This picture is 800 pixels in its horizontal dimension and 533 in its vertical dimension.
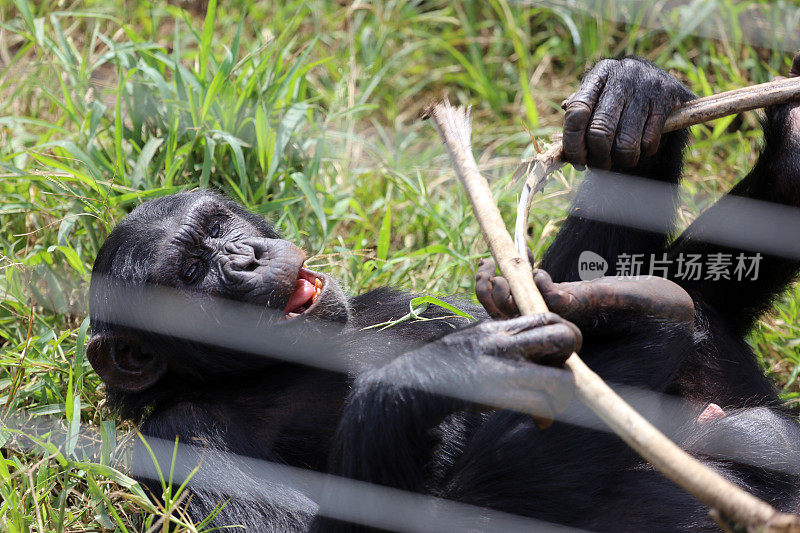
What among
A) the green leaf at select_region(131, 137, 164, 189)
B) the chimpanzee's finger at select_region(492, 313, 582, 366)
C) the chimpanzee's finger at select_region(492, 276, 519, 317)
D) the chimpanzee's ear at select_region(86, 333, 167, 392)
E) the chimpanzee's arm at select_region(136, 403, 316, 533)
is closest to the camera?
the chimpanzee's finger at select_region(492, 313, 582, 366)

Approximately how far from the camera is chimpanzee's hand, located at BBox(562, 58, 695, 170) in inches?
104

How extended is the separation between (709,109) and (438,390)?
4.19 ft

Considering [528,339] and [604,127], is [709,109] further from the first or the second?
[528,339]

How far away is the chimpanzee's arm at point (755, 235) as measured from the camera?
115 inches

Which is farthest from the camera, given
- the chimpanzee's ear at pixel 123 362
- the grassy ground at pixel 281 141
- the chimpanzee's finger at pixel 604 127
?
the grassy ground at pixel 281 141

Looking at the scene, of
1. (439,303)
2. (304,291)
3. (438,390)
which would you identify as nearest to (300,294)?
(304,291)

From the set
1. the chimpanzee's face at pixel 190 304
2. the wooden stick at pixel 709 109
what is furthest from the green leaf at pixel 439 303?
the wooden stick at pixel 709 109

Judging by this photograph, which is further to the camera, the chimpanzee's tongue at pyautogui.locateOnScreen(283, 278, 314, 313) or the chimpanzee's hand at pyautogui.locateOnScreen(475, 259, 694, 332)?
the chimpanzee's tongue at pyautogui.locateOnScreen(283, 278, 314, 313)

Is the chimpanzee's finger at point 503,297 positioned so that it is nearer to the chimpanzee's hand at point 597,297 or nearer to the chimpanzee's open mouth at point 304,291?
the chimpanzee's hand at point 597,297

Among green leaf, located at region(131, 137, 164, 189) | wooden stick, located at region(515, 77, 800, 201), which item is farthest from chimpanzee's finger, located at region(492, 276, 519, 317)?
green leaf, located at region(131, 137, 164, 189)

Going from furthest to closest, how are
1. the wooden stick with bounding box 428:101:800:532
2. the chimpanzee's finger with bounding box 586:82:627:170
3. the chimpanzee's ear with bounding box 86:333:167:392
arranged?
the chimpanzee's ear with bounding box 86:333:167:392 → the chimpanzee's finger with bounding box 586:82:627:170 → the wooden stick with bounding box 428:101:800:532

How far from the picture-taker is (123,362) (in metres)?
2.81

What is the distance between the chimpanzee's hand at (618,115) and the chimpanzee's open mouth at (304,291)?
945 millimetres

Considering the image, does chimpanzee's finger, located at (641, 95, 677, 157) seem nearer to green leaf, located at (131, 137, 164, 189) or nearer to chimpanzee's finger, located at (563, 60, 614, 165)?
chimpanzee's finger, located at (563, 60, 614, 165)
